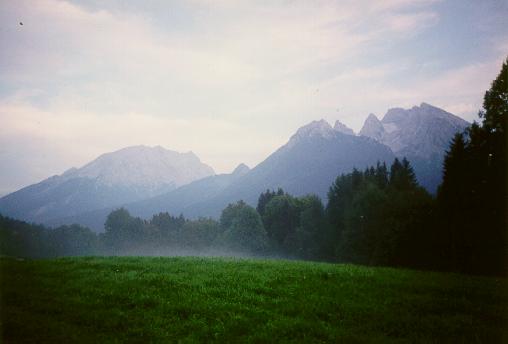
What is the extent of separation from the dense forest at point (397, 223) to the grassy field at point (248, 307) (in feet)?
63.8

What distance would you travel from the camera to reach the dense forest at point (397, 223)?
33219mm

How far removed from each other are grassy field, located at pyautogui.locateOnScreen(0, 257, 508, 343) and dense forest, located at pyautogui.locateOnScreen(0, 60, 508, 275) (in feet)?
63.8

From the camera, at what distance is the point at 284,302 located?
13.1m

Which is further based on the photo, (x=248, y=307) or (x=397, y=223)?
(x=397, y=223)

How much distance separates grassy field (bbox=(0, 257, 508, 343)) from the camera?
10234mm

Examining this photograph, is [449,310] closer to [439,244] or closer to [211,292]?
[211,292]

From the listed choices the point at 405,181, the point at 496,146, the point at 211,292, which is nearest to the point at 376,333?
the point at 211,292

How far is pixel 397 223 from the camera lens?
172ft

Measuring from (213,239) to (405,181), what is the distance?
73.0m

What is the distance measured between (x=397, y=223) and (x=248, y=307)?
46.7m

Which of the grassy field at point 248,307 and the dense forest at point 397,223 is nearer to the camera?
the grassy field at point 248,307

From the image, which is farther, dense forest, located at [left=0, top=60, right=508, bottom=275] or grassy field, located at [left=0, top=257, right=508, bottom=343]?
dense forest, located at [left=0, top=60, right=508, bottom=275]

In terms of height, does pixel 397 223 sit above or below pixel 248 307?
above

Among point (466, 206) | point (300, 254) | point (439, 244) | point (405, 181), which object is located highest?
point (405, 181)
